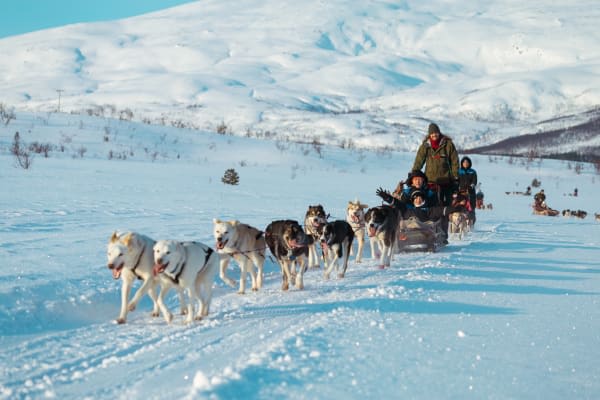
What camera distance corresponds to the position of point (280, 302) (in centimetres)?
517

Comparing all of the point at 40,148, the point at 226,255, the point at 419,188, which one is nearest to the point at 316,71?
the point at 40,148

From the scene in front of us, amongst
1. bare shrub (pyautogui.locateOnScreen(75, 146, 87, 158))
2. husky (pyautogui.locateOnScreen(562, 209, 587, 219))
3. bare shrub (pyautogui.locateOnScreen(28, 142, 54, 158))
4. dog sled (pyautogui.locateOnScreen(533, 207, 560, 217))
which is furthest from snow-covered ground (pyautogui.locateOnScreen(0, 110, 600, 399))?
bare shrub (pyautogui.locateOnScreen(75, 146, 87, 158))

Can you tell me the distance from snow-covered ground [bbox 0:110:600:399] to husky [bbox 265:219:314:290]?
191 mm

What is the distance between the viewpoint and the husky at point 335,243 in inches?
246

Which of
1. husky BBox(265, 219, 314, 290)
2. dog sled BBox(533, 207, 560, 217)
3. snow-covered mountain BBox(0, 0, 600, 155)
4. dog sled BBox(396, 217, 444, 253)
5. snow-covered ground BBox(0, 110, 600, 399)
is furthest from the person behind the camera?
snow-covered mountain BBox(0, 0, 600, 155)

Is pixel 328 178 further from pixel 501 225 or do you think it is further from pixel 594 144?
pixel 594 144

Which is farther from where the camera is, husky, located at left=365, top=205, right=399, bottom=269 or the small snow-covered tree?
the small snow-covered tree

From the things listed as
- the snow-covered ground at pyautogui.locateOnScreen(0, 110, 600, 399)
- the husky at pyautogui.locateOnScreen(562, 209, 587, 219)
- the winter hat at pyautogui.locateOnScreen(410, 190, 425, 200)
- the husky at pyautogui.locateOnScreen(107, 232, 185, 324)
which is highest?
the winter hat at pyautogui.locateOnScreen(410, 190, 425, 200)

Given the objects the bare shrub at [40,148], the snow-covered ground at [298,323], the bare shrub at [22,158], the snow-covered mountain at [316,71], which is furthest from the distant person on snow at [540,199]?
the snow-covered mountain at [316,71]

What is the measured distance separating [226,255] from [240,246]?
0.17 metres

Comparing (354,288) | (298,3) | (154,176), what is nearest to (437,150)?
(354,288)

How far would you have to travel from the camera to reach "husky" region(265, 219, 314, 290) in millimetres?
5676

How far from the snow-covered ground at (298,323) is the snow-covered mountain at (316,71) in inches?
1964

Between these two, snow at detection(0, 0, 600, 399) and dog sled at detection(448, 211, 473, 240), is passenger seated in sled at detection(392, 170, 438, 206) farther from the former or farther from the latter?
dog sled at detection(448, 211, 473, 240)
